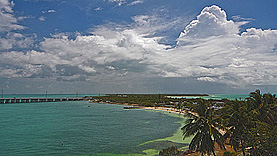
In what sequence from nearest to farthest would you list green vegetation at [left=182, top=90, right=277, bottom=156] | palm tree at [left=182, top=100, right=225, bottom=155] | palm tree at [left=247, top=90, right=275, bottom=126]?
1. green vegetation at [left=182, top=90, right=277, bottom=156]
2. palm tree at [left=182, top=100, right=225, bottom=155]
3. palm tree at [left=247, top=90, right=275, bottom=126]

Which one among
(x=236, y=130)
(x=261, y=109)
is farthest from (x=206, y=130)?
(x=261, y=109)

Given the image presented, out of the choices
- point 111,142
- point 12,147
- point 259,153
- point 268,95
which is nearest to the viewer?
point 259,153

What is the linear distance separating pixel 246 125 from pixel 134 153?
76.8 ft

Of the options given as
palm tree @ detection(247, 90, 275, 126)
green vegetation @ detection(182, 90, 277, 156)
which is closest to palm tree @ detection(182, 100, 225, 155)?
green vegetation @ detection(182, 90, 277, 156)

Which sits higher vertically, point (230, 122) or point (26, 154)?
point (230, 122)

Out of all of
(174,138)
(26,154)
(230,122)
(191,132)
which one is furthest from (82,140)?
(230,122)

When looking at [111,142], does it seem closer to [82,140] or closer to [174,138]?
[82,140]

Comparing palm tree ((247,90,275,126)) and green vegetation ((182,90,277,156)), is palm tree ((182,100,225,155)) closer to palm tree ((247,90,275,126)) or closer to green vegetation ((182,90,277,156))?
green vegetation ((182,90,277,156))

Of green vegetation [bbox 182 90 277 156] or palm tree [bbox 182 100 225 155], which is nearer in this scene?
green vegetation [bbox 182 90 277 156]

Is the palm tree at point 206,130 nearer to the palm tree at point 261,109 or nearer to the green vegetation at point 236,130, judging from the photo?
the green vegetation at point 236,130

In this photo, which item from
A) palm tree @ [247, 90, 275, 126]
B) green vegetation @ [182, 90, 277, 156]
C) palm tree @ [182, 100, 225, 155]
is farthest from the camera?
palm tree @ [247, 90, 275, 126]

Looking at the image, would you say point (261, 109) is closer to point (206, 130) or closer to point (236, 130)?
point (236, 130)

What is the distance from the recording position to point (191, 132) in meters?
27.3

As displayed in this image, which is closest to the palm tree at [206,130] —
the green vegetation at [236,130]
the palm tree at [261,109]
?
the green vegetation at [236,130]
